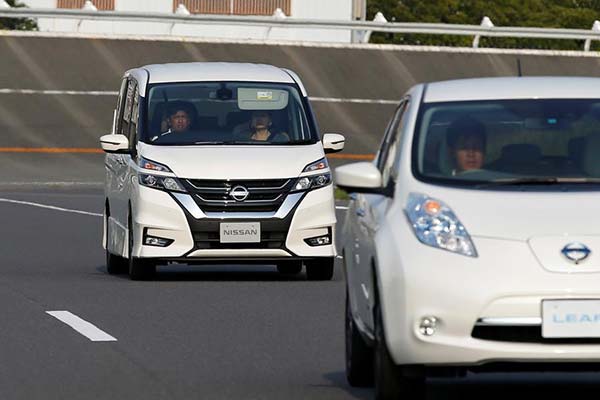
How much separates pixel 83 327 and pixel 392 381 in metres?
5.07

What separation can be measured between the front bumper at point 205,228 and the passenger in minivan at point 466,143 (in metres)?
7.90

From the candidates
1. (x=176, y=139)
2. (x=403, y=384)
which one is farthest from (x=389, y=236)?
(x=176, y=139)

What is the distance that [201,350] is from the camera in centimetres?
1280

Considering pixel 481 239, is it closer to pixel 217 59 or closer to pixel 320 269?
pixel 320 269

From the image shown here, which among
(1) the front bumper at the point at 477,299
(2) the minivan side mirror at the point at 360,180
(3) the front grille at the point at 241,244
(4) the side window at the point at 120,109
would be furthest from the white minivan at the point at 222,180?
(1) the front bumper at the point at 477,299

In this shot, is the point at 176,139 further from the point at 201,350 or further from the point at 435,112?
the point at 435,112

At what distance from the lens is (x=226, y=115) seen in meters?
19.1

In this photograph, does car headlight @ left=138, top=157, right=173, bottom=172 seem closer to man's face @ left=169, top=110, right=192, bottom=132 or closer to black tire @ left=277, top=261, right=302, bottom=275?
man's face @ left=169, top=110, right=192, bottom=132

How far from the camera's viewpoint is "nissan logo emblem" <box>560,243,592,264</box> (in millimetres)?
9148

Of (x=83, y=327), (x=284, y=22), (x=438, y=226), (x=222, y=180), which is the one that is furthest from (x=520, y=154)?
(x=284, y=22)

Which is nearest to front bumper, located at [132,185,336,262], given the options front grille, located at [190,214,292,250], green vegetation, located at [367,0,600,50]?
front grille, located at [190,214,292,250]

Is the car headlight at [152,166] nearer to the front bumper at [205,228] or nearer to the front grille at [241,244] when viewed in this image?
the front bumper at [205,228]

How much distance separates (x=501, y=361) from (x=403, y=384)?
52cm

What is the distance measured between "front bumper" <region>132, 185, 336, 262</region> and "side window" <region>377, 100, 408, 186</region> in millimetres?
7091
